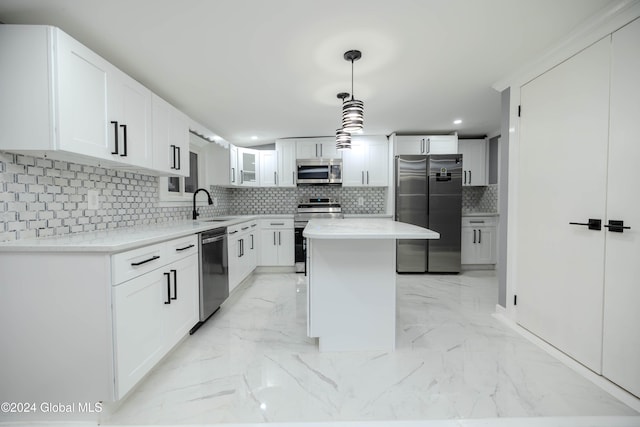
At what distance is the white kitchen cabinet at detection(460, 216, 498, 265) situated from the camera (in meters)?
4.53

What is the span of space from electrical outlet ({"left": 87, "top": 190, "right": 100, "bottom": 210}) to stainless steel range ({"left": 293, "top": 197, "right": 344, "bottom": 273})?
2.71 metres

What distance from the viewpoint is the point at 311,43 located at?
1.96 m

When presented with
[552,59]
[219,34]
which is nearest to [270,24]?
[219,34]

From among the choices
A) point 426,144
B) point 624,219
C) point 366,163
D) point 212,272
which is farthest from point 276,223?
point 624,219

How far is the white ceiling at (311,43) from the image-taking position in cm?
160

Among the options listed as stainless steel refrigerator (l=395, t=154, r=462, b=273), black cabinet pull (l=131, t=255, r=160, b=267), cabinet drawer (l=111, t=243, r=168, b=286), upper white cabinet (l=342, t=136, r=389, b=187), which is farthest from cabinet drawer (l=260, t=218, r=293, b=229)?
black cabinet pull (l=131, t=255, r=160, b=267)

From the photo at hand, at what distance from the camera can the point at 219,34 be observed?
1.84 meters

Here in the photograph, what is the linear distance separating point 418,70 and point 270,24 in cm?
132

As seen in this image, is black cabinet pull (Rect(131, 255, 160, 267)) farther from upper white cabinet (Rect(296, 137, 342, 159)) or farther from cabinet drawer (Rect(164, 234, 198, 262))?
upper white cabinet (Rect(296, 137, 342, 159))

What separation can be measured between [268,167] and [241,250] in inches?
69.3

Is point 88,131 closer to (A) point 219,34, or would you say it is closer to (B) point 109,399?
(A) point 219,34

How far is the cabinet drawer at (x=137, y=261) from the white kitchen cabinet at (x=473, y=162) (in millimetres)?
4617

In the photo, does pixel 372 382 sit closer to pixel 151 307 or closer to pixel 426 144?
pixel 151 307

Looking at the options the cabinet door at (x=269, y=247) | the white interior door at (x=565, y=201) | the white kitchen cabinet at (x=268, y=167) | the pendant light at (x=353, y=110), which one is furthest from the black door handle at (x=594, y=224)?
the white kitchen cabinet at (x=268, y=167)
